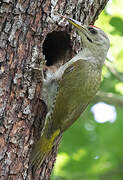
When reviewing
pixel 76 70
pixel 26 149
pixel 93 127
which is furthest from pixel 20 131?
pixel 93 127

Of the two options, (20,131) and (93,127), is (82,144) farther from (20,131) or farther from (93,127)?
(20,131)

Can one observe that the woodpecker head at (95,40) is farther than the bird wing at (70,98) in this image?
Yes

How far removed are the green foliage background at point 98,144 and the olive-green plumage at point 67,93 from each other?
1.63m

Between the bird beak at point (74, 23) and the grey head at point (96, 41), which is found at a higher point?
the grey head at point (96, 41)

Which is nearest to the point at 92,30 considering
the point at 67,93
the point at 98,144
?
the point at 67,93

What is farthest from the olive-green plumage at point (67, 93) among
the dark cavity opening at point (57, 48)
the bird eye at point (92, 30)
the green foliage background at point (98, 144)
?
the green foliage background at point (98, 144)

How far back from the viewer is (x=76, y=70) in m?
4.58

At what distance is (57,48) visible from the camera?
5.04m

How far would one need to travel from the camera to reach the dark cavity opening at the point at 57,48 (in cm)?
468

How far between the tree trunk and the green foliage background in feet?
7.00

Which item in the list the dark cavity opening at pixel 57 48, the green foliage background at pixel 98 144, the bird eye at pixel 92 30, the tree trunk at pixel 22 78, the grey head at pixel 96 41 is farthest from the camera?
the green foliage background at pixel 98 144

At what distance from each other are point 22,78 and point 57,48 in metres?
1.13

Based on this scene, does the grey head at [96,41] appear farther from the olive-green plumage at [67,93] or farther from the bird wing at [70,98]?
the bird wing at [70,98]

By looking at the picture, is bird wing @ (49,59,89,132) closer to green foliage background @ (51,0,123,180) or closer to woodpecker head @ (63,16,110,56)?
woodpecker head @ (63,16,110,56)
